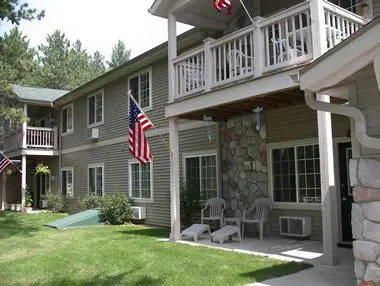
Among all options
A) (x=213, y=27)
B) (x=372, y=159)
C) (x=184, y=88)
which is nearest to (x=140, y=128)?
(x=184, y=88)

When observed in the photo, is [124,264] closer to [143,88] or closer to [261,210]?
[261,210]

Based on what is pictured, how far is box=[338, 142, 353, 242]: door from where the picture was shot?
337 inches

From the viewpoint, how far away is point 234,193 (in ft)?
36.4

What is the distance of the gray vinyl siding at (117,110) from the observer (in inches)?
546

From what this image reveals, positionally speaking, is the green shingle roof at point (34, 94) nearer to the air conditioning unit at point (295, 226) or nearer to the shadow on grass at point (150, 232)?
the shadow on grass at point (150, 232)

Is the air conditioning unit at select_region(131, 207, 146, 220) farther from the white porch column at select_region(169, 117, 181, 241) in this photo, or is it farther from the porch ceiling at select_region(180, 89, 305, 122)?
the porch ceiling at select_region(180, 89, 305, 122)

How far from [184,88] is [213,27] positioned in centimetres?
265

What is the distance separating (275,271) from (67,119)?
1695 centimetres

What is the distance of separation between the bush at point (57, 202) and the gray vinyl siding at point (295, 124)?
43.7 feet

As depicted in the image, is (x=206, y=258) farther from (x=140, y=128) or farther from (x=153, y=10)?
(x=153, y=10)

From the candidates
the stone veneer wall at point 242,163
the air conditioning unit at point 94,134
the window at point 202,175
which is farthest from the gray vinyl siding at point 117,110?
the stone veneer wall at point 242,163

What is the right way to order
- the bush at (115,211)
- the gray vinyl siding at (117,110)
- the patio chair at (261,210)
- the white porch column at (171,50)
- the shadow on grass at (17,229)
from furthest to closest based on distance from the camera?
the bush at (115,211) < the gray vinyl siding at (117,110) < the shadow on grass at (17,229) < the white porch column at (171,50) < the patio chair at (261,210)

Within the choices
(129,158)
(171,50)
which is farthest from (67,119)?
(171,50)

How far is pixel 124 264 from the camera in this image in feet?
24.3
